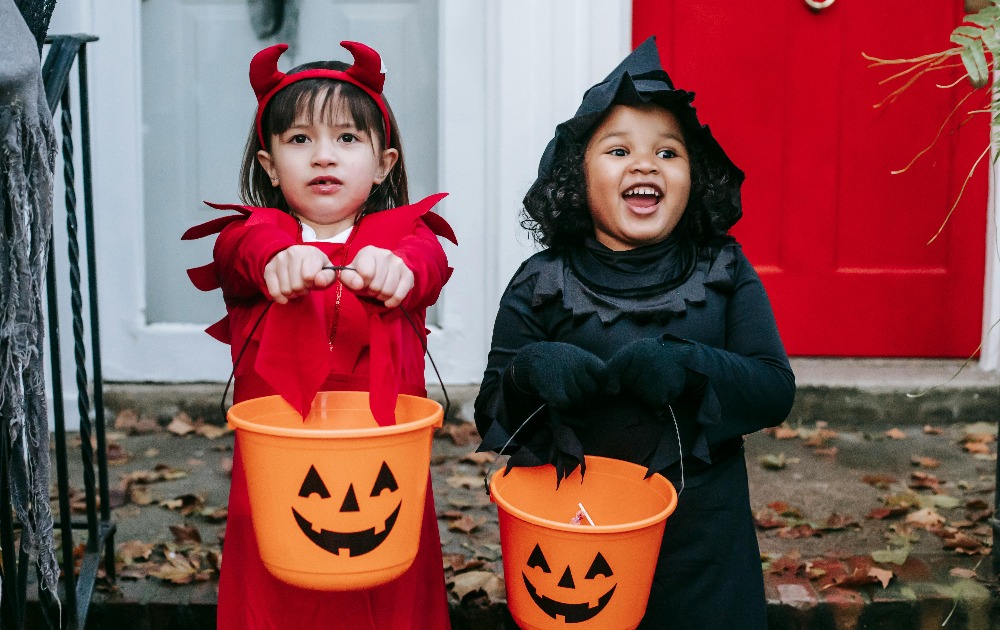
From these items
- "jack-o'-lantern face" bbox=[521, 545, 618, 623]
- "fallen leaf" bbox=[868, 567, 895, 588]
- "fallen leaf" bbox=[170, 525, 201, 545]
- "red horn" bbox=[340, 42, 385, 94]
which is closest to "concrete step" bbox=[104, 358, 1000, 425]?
A: "fallen leaf" bbox=[170, 525, 201, 545]

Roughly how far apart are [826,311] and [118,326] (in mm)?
3013

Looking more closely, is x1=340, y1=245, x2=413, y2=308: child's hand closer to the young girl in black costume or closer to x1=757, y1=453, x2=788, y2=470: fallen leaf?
the young girl in black costume

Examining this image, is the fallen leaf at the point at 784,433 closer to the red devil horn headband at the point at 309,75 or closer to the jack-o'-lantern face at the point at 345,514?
the red devil horn headband at the point at 309,75

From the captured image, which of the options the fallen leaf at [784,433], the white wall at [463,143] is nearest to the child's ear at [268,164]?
the white wall at [463,143]

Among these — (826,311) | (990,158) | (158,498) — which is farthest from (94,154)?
(990,158)

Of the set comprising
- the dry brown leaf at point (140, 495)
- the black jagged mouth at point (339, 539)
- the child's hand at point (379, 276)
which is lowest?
the dry brown leaf at point (140, 495)

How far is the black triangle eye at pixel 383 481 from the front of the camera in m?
1.61

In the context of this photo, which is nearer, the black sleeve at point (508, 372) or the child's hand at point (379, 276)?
the child's hand at point (379, 276)

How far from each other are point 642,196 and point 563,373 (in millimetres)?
431

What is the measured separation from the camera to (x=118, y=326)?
164 inches

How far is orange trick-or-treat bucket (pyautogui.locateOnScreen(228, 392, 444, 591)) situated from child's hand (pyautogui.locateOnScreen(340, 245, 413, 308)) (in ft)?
0.74

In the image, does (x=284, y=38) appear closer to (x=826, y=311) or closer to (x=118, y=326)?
(x=118, y=326)

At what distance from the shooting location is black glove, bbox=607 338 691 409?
1722mm

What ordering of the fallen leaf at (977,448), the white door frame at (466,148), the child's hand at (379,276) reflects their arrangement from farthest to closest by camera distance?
the white door frame at (466,148) < the fallen leaf at (977,448) < the child's hand at (379,276)
